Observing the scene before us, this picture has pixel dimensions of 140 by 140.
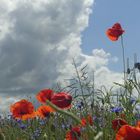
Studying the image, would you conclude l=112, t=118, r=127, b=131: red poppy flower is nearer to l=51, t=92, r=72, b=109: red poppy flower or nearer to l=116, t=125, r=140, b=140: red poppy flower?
l=51, t=92, r=72, b=109: red poppy flower

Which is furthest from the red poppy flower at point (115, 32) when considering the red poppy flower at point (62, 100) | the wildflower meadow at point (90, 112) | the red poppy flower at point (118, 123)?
the red poppy flower at point (62, 100)

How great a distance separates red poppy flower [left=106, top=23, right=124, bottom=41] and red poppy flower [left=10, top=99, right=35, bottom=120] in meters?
1.63

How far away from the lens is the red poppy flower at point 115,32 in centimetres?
474

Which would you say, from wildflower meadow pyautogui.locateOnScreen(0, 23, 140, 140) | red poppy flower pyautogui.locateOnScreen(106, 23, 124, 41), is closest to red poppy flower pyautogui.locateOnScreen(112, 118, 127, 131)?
Result: wildflower meadow pyautogui.locateOnScreen(0, 23, 140, 140)

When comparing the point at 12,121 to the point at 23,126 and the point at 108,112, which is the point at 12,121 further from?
the point at 108,112

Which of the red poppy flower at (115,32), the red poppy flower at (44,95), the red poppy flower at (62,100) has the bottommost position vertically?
the red poppy flower at (62,100)

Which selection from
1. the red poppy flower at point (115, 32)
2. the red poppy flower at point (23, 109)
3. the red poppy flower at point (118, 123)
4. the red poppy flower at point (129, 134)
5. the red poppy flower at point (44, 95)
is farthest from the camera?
the red poppy flower at point (115, 32)

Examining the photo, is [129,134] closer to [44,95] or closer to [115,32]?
[44,95]

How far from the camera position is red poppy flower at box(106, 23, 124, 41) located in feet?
15.5

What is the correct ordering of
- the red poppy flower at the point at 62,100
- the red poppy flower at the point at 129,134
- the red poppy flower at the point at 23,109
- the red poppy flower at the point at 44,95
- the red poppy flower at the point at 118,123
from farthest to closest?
1. the red poppy flower at the point at 23,109
2. the red poppy flower at the point at 44,95
3. the red poppy flower at the point at 118,123
4. the red poppy flower at the point at 62,100
5. the red poppy flower at the point at 129,134

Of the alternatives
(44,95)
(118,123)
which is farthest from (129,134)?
(44,95)

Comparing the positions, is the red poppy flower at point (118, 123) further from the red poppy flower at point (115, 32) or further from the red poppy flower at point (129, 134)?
the red poppy flower at point (115, 32)

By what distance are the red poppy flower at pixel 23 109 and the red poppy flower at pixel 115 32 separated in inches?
64.2

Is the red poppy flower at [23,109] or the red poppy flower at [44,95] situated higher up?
the red poppy flower at [44,95]
